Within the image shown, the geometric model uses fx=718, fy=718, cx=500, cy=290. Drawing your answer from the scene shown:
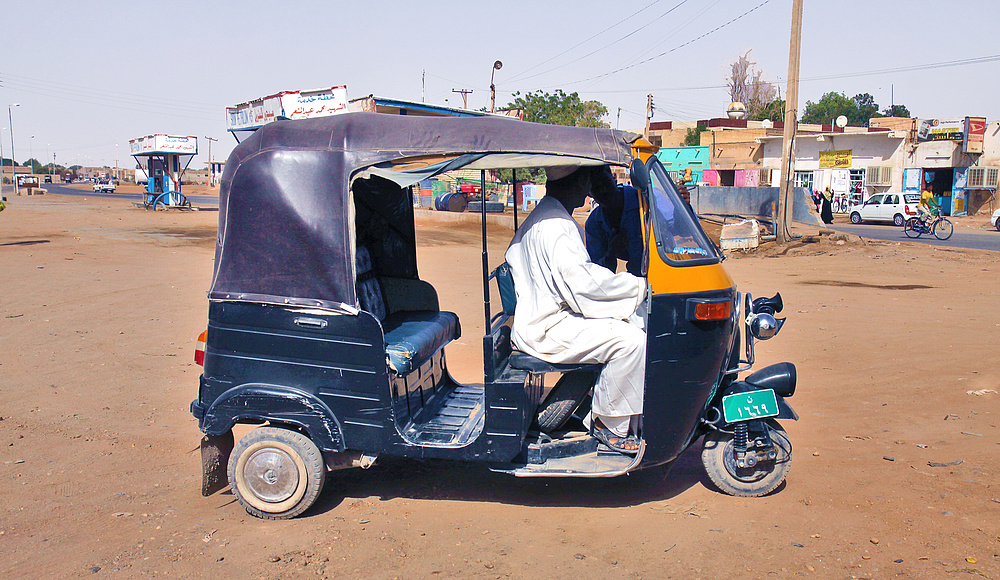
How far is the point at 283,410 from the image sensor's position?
12.7 ft

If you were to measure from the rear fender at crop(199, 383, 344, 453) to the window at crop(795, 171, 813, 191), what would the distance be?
141 feet

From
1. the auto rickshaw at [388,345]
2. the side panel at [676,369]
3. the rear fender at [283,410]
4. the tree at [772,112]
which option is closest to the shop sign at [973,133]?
the tree at [772,112]

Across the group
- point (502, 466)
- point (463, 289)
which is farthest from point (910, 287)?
point (502, 466)

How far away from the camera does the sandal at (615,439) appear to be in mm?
3852

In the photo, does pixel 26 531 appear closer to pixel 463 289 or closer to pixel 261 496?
pixel 261 496

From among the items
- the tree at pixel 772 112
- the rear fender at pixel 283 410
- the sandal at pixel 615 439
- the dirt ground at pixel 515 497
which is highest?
the tree at pixel 772 112

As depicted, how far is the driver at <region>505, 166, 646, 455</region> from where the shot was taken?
3703 millimetres

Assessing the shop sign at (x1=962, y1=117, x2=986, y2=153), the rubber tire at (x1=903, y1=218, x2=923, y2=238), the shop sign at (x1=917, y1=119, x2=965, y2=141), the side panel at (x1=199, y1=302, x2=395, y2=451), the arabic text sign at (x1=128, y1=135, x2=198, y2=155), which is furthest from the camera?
the shop sign at (x1=917, y1=119, x2=965, y2=141)

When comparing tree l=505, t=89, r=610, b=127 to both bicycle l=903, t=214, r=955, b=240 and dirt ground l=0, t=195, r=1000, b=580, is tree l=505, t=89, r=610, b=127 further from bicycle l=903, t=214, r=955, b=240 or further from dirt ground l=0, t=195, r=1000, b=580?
dirt ground l=0, t=195, r=1000, b=580

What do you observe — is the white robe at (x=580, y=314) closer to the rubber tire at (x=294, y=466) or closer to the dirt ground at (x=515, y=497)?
the dirt ground at (x=515, y=497)

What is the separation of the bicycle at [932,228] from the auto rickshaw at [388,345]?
912 inches

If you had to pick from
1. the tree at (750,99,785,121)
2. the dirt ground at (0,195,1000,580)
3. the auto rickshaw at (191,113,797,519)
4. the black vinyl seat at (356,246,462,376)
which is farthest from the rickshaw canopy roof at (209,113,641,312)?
the tree at (750,99,785,121)

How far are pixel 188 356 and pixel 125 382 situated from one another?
103 centimetres

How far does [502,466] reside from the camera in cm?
391
